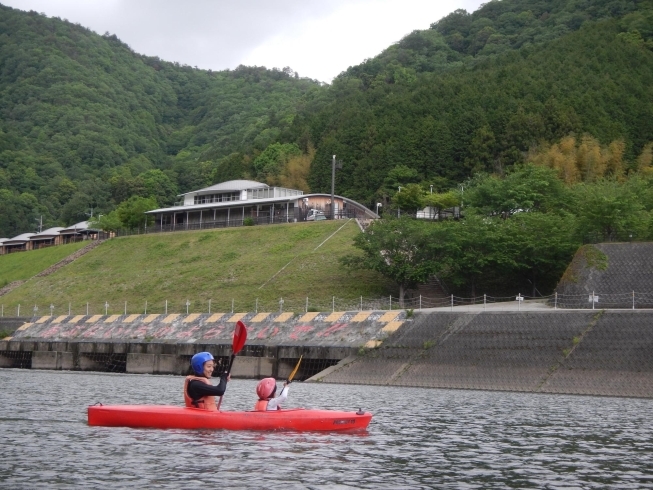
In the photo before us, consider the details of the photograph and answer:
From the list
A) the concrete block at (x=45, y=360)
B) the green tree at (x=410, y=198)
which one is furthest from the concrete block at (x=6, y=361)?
the green tree at (x=410, y=198)

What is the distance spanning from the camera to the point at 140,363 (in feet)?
163

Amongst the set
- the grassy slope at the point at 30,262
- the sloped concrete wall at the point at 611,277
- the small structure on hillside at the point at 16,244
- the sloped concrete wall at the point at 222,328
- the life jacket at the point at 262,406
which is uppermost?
the small structure on hillside at the point at 16,244

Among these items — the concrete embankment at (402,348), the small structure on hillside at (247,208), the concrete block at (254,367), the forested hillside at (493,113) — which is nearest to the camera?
the concrete embankment at (402,348)

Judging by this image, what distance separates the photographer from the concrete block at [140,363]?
49.5m

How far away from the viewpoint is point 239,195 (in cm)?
9756

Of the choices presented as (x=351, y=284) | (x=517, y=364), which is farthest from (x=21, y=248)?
(x=517, y=364)

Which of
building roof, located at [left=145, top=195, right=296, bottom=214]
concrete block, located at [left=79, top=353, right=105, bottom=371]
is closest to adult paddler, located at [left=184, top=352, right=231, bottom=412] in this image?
concrete block, located at [left=79, top=353, right=105, bottom=371]

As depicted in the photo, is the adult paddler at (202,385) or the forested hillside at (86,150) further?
the forested hillside at (86,150)

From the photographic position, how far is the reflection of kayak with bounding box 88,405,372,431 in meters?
21.8

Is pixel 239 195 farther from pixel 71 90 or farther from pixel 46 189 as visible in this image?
pixel 71 90

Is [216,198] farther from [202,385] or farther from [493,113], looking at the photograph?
[202,385]

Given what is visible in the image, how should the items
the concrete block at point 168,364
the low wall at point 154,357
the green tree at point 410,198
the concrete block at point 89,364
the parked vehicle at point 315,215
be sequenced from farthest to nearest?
1. the parked vehicle at point 315,215
2. the green tree at point 410,198
3. the concrete block at point 89,364
4. the concrete block at point 168,364
5. the low wall at point 154,357

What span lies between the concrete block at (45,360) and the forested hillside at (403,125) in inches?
1530

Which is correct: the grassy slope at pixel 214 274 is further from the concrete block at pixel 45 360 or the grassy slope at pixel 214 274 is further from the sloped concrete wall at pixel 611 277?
the sloped concrete wall at pixel 611 277
